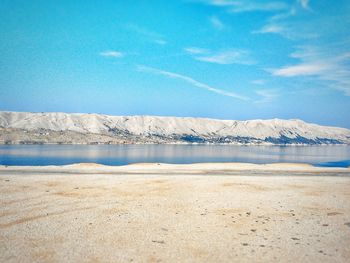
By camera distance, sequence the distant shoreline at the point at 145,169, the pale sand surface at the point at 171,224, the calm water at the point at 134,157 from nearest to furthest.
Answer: the pale sand surface at the point at 171,224 → the distant shoreline at the point at 145,169 → the calm water at the point at 134,157

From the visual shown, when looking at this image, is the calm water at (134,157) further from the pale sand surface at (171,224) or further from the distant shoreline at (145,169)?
the pale sand surface at (171,224)

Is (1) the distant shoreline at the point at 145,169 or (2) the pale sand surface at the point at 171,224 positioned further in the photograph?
(1) the distant shoreline at the point at 145,169

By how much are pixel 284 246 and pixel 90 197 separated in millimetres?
12742

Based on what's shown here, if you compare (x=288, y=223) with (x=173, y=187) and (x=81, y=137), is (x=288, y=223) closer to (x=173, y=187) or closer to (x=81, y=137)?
(x=173, y=187)

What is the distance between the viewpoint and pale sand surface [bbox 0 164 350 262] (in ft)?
37.0

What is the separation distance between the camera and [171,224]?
14.9 metres

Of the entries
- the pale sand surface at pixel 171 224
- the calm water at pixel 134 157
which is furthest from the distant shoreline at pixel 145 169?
the calm water at pixel 134 157

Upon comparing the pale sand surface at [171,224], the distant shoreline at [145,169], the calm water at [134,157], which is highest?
the pale sand surface at [171,224]

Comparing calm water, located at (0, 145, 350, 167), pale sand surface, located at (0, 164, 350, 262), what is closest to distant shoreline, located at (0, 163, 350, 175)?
pale sand surface, located at (0, 164, 350, 262)

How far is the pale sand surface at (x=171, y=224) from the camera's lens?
444 inches

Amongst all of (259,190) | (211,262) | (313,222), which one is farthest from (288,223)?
(259,190)

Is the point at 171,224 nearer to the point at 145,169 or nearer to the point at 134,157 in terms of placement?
the point at 145,169

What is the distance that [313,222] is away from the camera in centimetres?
1544

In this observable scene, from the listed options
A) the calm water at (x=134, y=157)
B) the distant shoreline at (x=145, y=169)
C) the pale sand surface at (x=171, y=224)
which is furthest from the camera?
the calm water at (x=134, y=157)
